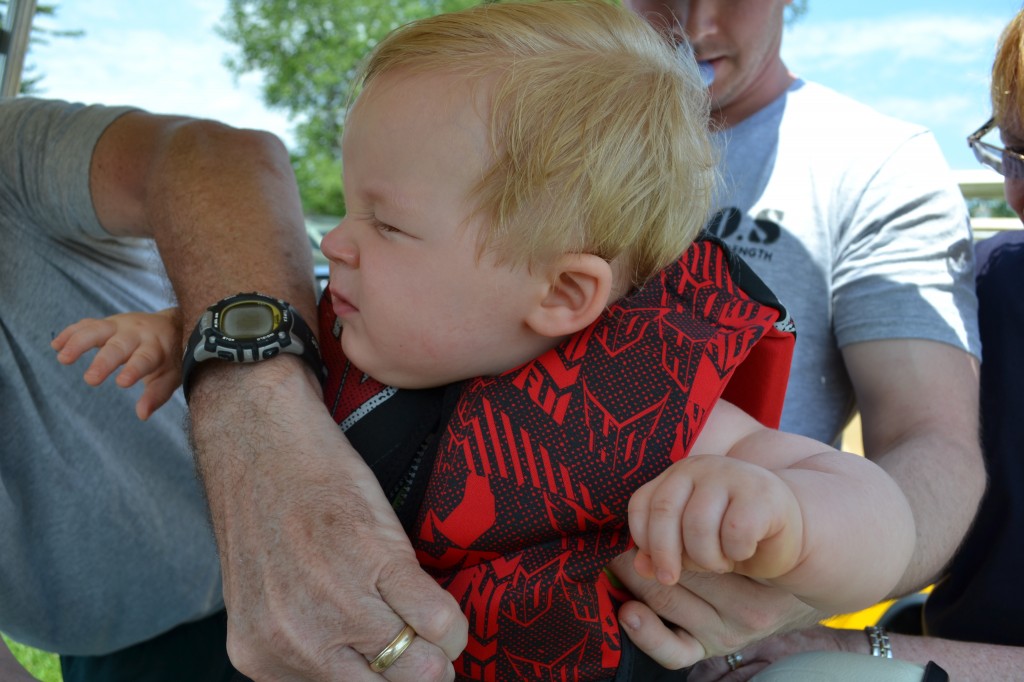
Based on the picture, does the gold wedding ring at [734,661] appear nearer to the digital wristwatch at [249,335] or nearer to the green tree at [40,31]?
the digital wristwatch at [249,335]

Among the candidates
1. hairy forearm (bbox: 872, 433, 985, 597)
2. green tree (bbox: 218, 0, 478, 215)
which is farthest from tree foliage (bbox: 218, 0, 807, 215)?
hairy forearm (bbox: 872, 433, 985, 597)

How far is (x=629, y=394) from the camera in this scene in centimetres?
124

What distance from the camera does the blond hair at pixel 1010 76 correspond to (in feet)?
5.86

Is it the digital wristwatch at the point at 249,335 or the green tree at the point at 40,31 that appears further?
the green tree at the point at 40,31

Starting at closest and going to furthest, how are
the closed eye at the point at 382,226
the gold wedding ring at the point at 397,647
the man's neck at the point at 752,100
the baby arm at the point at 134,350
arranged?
the gold wedding ring at the point at 397,647 < the closed eye at the point at 382,226 < the baby arm at the point at 134,350 < the man's neck at the point at 752,100

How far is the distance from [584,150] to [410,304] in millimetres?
320

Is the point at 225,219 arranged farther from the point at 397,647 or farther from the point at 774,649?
the point at 774,649

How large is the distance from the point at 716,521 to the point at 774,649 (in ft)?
2.60

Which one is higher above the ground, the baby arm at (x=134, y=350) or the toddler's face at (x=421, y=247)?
the toddler's face at (x=421, y=247)

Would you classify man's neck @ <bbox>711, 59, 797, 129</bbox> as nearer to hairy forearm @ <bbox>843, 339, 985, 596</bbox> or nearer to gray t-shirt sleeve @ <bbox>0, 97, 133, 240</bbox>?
hairy forearm @ <bbox>843, 339, 985, 596</bbox>

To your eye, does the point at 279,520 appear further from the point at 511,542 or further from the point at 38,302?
the point at 38,302

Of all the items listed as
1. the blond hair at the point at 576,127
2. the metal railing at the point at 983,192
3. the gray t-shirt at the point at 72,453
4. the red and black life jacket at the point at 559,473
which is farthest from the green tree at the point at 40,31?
the metal railing at the point at 983,192

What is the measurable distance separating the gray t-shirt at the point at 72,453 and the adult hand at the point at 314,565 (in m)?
0.73

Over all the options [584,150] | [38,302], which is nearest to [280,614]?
[584,150]
